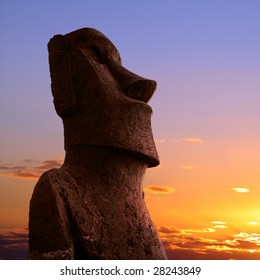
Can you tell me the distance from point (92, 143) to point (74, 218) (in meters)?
0.88

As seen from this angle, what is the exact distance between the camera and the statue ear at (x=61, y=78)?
535cm

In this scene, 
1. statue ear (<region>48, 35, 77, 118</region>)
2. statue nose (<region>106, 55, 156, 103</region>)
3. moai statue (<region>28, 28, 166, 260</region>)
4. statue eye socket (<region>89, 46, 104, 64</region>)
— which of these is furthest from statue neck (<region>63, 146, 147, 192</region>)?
statue eye socket (<region>89, 46, 104, 64</region>)

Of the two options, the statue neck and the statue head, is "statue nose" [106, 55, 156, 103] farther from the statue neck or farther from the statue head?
the statue neck

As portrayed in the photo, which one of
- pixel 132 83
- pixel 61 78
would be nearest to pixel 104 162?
pixel 132 83

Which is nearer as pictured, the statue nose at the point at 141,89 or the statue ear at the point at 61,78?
the statue ear at the point at 61,78

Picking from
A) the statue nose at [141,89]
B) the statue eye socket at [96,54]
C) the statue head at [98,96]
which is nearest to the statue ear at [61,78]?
the statue head at [98,96]

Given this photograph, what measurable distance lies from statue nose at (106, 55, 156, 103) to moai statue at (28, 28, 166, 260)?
1cm

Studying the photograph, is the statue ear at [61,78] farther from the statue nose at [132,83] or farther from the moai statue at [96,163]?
the statue nose at [132,83]

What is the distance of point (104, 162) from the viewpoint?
516cm

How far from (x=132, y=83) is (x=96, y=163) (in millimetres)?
998

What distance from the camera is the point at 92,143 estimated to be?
5.12 meters

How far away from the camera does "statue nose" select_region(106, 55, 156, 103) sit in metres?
5.51

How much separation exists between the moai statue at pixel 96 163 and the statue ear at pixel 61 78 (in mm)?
11

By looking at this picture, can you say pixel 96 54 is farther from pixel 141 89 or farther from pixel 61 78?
pixel 141 89
